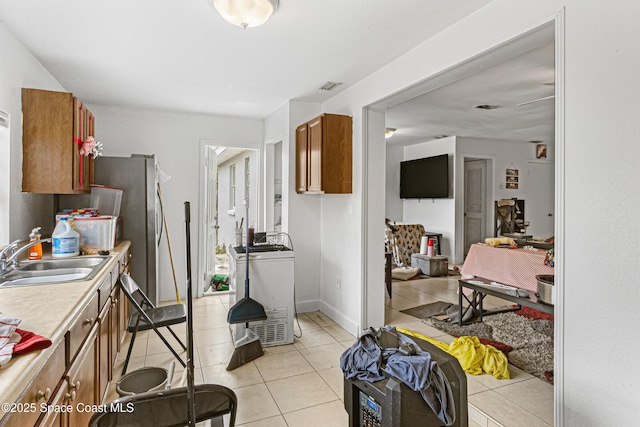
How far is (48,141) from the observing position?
106 inches

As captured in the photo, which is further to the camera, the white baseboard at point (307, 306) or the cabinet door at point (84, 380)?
the white baseboard at point (307, 306)

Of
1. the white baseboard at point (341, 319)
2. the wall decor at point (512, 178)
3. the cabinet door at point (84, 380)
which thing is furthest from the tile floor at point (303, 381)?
the wall decor at point (512, 178)

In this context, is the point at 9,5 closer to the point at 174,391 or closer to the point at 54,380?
the point at 54,380

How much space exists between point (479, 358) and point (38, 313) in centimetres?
282

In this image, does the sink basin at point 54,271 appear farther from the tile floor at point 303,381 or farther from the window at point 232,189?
the window at point 232,189

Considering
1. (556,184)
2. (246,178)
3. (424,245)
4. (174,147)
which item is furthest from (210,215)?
(556,184)

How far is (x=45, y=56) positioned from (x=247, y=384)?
2988mm

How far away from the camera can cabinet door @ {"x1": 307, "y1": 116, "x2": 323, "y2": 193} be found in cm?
352

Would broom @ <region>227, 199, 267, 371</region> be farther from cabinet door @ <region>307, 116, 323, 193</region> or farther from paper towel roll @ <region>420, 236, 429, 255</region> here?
paper towel roll @ <region>420, 236, 429, 255</region>

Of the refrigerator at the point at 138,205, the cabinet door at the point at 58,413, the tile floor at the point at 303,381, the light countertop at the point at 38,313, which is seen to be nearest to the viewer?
the light countertop at the point at 38,313

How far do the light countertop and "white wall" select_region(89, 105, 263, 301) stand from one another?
2647 millimetres

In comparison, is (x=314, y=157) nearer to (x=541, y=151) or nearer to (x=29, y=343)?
(x=29, y=343)

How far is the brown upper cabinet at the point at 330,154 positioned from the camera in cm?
349

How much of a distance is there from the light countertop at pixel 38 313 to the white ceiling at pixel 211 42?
5.32 feet
